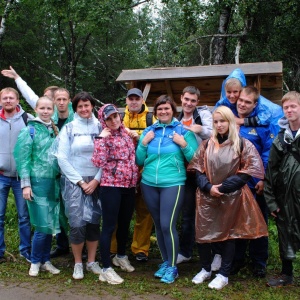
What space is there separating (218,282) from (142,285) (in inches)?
31.6

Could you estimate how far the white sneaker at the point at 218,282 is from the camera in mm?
4141

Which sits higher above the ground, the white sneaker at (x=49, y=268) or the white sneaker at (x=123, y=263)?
the white sneaker at (x=123, y=263)

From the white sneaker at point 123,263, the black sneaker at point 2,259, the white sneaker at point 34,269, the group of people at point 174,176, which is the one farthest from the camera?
the black sneaker at point 2,259

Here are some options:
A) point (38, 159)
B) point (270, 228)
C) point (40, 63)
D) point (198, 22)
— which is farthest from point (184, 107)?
point (40, 63)

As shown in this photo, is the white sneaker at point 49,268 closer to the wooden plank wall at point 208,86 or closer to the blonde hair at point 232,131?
the blonde hair at point 232,131

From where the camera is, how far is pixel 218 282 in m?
4.17

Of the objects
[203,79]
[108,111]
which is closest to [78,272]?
[108,111]

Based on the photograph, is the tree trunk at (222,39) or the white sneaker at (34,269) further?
the tree trunk at (222,39)

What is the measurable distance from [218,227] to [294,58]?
11.7 m

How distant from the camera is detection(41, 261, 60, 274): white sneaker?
4680mm

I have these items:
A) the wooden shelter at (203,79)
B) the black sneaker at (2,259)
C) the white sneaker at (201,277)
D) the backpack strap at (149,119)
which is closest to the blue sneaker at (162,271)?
the white sneaker at (201,277)

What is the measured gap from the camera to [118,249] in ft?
16.1

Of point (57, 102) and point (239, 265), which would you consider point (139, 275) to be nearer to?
point (239, 265)

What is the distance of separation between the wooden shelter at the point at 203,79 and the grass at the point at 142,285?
8.91 ft
